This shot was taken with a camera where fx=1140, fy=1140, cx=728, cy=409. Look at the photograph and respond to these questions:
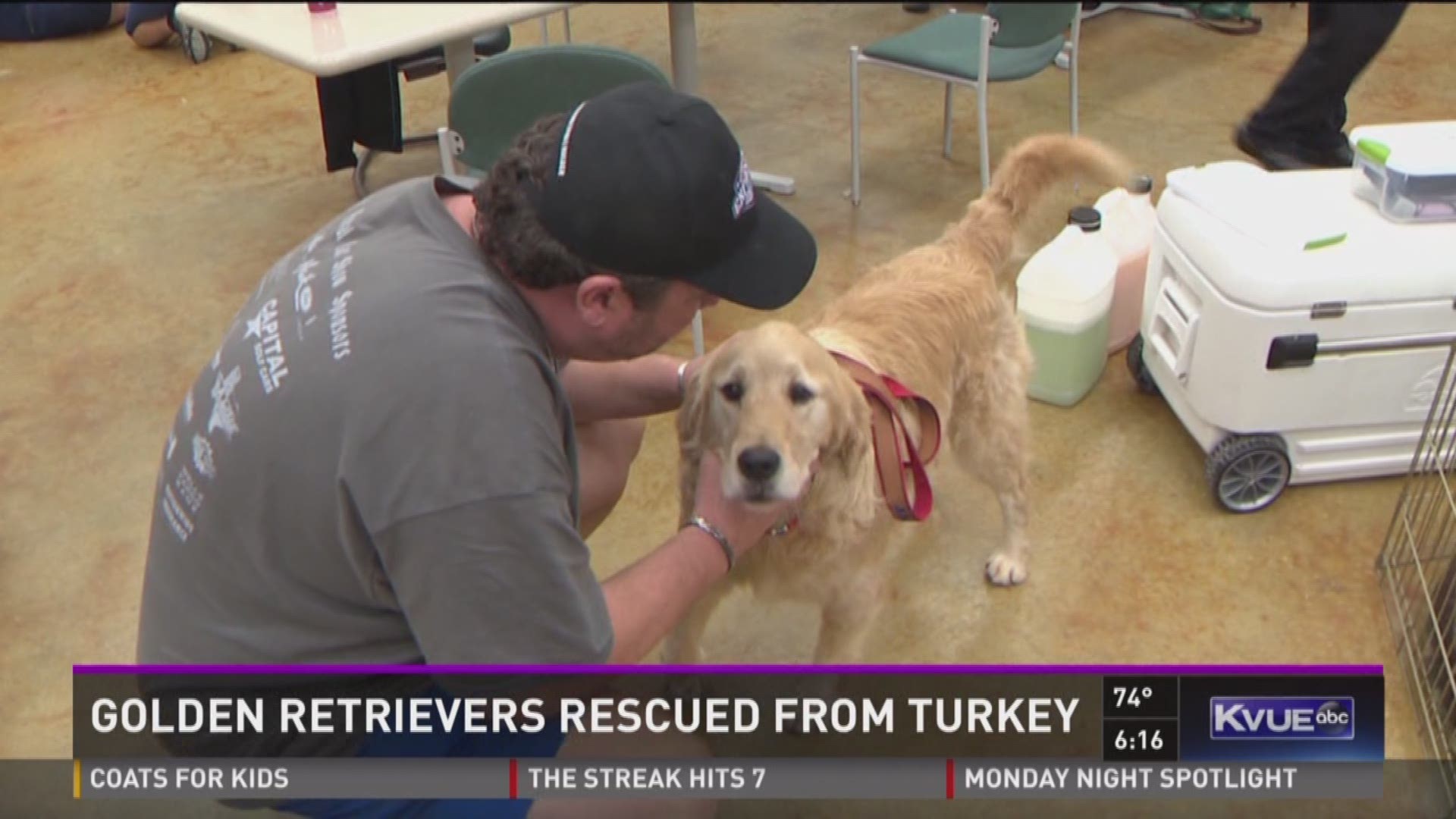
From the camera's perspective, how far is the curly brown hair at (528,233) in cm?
119

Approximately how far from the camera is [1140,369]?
266 cm

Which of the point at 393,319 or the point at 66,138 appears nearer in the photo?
the point at 393,319

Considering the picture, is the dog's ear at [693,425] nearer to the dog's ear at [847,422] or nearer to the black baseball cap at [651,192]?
the dog's ear at [847,422]

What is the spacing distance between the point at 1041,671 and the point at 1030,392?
90cm

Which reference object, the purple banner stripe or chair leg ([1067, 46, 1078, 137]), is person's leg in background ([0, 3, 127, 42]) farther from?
chair leg ([1067, 46, 1078, 137])

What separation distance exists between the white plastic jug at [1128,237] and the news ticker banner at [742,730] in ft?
3.58

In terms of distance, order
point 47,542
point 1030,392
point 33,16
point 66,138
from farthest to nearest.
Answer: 1. point 33,16
2. point 66,138
3. point 1030,392
4. point 47,542

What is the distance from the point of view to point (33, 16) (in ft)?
15.9

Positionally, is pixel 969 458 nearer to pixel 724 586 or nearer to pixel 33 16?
pixel 724 586

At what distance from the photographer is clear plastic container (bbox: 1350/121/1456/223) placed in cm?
216

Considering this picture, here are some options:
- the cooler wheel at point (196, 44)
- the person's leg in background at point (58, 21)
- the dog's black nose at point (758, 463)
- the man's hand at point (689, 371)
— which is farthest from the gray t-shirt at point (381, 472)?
the person's leg in background at point (58, 21)

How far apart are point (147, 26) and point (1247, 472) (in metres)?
4.57

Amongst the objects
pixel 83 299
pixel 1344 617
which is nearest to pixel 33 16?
pixel 83 299

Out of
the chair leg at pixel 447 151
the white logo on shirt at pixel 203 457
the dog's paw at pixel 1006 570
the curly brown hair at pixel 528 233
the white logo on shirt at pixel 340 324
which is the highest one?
the curly brown hair at pixel 528 233
